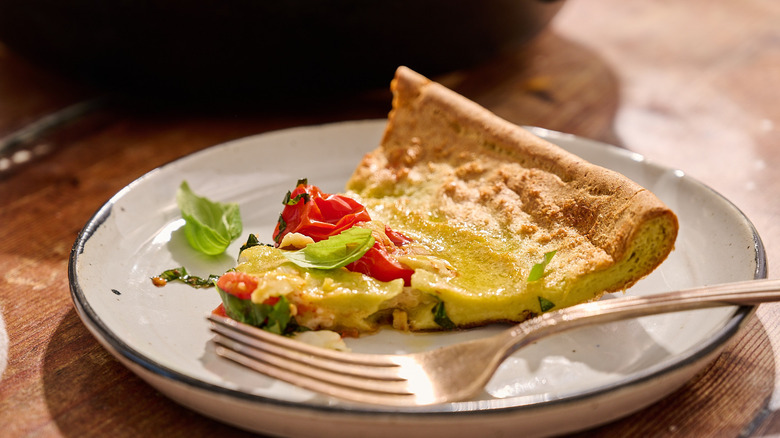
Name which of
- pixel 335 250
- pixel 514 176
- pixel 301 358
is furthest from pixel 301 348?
pixel 514 176

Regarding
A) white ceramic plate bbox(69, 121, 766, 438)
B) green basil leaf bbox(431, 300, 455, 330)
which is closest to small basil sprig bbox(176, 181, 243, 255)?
white ceramic plate bbox(69, 121, 766, 438)

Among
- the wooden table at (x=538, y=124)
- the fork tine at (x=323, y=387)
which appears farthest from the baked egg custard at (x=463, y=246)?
the wooden table at (x=538, y=124)

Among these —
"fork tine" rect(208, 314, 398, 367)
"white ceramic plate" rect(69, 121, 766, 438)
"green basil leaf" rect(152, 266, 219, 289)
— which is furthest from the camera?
"green basil leaf" rect(152, 266, 219, 289)

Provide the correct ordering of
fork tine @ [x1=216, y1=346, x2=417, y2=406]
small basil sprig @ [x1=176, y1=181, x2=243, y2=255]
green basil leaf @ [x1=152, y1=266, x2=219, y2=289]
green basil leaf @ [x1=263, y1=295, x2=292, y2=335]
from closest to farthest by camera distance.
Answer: fork tine @ [x1=216, y1=346, x2=417, y2=406] → green basil leaf @ [x1=263, y1=295, x2=292, y2=335] → green basil leaf @ [x1=152, y1=266, x2=219, y2=289] → small basil sprig @ [x1=176, y1=181, x2=243, y2=255]

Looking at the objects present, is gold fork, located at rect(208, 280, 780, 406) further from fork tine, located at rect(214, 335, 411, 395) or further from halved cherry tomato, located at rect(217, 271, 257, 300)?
halved cherry tomato, located at rect(217, 271, 257, 300)

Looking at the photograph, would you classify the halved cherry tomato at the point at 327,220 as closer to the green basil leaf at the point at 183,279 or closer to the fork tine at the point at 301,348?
the green basil leaf at the point at 183,279

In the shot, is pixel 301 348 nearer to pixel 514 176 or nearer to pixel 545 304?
pixel 545 304
